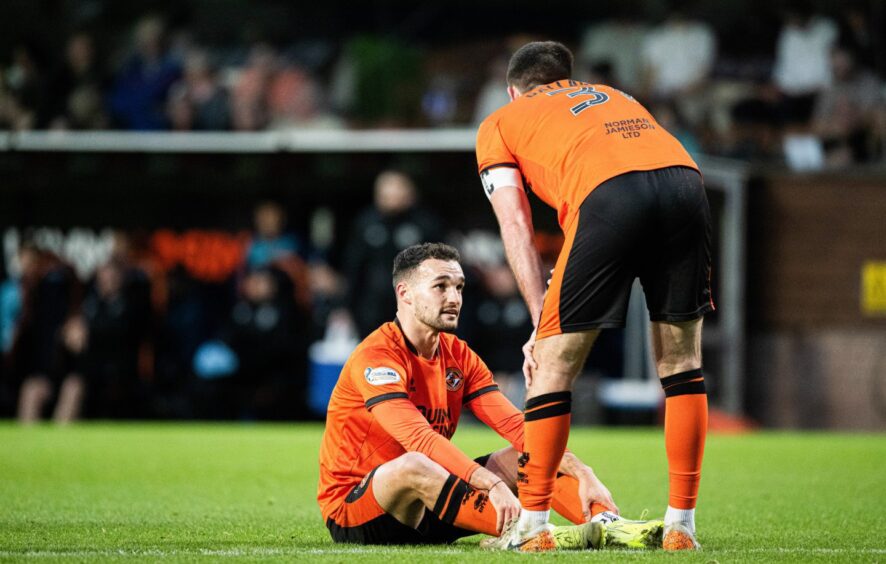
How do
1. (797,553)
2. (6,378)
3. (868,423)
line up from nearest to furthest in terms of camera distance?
(797,553)
(868,423)
(6,378)

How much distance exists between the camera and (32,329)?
16.8 m

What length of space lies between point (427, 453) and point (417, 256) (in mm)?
829

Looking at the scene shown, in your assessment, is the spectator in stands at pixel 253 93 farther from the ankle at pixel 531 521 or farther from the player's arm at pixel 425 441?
the ankle at pixel 531 521

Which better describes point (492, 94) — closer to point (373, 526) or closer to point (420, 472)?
point (373, 526)

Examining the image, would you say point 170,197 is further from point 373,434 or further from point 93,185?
point 373,434

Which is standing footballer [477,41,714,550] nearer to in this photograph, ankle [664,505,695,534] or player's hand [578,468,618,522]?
ankle [664,505,695,534]

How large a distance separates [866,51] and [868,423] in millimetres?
4725

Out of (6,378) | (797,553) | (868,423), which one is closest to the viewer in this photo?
(797,553)

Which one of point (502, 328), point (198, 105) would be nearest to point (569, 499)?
point (502, 328)

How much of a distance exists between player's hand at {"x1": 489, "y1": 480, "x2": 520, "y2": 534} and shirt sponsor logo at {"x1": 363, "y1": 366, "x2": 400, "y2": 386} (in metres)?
0.57

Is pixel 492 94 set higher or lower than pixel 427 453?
higher

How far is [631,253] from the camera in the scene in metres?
4.93

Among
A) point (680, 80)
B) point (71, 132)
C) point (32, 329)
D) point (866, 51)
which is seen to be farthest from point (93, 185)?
point (866, 51)

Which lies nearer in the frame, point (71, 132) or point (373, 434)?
point (373, 434)
